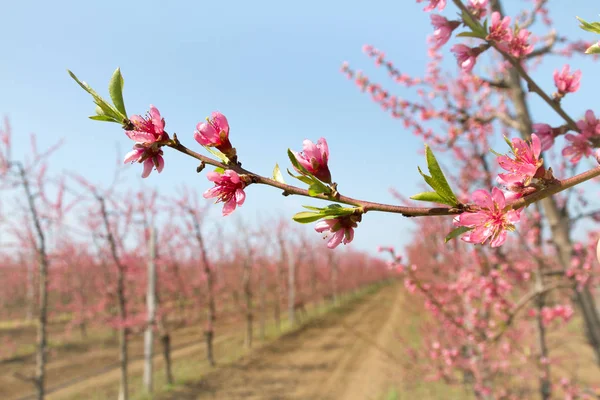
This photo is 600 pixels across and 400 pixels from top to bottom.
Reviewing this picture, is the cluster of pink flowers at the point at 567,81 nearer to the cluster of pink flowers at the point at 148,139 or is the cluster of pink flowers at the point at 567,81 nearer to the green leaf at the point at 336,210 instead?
the green leaf at the point at 336,210

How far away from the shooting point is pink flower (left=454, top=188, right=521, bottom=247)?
71cm

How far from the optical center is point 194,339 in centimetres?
1479

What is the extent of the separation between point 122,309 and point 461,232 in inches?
312

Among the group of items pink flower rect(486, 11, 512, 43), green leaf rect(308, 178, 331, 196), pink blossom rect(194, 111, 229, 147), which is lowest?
green leaf rect(308, 178, 331, 196)

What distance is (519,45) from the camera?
1323 mm

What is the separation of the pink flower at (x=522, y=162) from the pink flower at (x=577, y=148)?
506 millimetres

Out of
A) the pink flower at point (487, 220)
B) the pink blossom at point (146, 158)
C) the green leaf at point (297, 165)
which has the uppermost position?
the pink blossom at point (146, 158)

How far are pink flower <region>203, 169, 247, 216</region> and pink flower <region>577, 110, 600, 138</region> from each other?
1.06m

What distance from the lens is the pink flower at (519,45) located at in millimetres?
1313

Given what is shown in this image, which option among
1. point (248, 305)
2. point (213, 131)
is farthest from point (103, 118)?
point (248, 305)

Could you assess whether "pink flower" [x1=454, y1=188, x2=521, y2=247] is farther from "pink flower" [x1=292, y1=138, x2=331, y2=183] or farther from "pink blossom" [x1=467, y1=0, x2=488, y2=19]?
"pink blossom" [x1=467, y1=0, x2=488, y2=19]

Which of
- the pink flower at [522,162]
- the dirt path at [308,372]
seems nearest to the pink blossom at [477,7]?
the pink flower at [522,162]

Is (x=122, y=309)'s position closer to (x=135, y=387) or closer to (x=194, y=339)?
(x=135, y=387)

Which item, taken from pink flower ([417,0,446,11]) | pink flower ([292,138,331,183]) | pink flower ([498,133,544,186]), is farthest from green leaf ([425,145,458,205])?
pink flower ([417,0,446,11])
